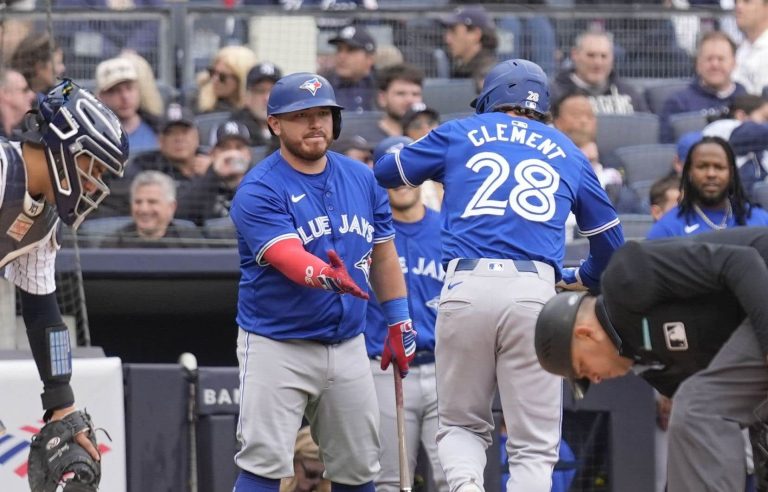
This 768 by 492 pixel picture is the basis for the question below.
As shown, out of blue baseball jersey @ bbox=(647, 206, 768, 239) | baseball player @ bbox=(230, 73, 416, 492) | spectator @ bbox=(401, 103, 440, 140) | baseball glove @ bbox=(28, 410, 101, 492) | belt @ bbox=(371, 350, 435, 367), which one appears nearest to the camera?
baseball glove @ bbox=(28, 410, 101, 492)

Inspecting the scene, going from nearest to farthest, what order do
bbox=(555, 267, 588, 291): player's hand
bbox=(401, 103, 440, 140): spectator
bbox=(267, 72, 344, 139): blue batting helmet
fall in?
bbox=(267, 72, 344, 139): blue batting helmet → bbox=(555, 267, 588, 291): player's hand → bbox=(401, 103, 440, 140): spectator

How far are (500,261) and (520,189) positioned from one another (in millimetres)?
295

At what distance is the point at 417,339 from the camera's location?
685 centimetres

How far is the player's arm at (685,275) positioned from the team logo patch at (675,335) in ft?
0.23

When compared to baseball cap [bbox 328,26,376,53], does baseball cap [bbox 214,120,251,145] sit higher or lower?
lower

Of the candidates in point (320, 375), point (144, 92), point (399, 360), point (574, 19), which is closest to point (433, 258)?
point (399, 360)

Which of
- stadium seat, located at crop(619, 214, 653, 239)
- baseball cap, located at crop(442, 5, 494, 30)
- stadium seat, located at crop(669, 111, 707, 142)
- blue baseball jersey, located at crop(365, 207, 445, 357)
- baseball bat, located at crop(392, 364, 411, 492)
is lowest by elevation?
baseball bat, located at crop(392, 364, 411, 492)

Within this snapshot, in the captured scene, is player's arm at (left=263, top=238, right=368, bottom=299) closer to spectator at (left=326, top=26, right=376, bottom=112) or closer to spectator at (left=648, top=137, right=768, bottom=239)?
spectator at (left=648, top=137, right=768, bottom=239)

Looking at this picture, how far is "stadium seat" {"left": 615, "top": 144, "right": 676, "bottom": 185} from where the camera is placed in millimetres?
9414

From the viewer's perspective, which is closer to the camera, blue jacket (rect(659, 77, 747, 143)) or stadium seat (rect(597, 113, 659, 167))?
stadium seat (rect(597, 113, 659, 167))

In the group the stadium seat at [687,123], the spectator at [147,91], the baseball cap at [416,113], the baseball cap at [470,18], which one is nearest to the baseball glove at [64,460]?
the baseball cap at [416,113]

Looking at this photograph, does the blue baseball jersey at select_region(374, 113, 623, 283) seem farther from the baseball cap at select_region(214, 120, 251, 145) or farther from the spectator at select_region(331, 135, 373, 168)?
the baseball cap at select_region(214, 120, 251, 145)

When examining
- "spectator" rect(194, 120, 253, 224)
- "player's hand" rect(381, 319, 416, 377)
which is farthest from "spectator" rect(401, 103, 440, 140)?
"player's hand" rect(381, 319, 416, 377)

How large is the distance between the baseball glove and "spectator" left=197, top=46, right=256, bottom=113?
445 cm
